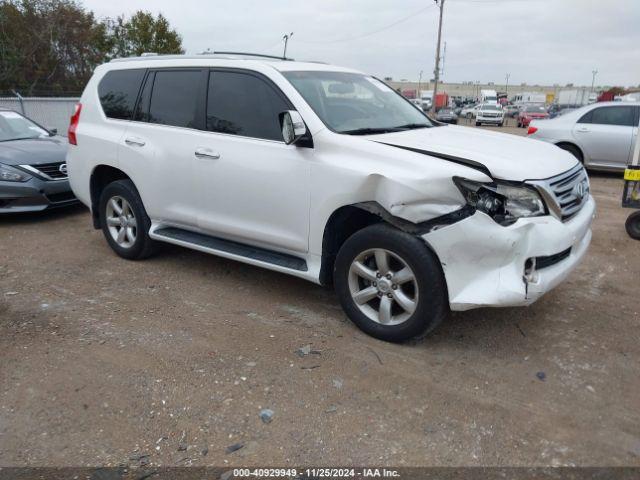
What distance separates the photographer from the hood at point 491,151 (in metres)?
3.29

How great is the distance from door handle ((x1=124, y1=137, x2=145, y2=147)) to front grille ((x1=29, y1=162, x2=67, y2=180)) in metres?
2.73

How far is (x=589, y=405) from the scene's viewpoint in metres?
3.03

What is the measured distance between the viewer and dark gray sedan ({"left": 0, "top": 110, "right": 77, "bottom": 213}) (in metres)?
6.83

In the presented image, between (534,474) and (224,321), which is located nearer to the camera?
(534,474)

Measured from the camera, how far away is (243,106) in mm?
4289

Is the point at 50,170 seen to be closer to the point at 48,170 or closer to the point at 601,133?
the point at 48,170

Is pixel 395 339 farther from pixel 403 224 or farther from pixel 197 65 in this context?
pixel 197 65

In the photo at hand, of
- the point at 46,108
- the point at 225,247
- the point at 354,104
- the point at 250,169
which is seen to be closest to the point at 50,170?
the point at 225,247

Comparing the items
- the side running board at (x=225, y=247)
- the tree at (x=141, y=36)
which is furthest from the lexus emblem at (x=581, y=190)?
the tree at (x=141, y=36)

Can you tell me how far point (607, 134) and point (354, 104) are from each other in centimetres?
818

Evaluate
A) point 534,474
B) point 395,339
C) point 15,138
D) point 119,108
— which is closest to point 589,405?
point 534,474

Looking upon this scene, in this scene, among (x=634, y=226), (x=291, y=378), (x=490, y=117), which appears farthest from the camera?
(x=490, y=117)

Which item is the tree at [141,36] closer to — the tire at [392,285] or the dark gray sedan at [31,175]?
the dark gray sedan at [31,175]

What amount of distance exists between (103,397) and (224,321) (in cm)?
116
